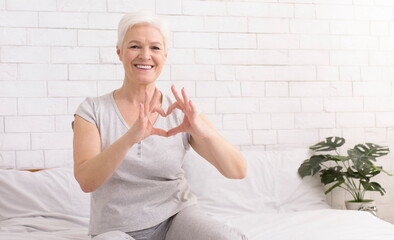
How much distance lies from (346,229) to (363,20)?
1.82 metres

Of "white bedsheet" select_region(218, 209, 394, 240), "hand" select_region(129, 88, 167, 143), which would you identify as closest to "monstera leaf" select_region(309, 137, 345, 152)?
"white bedsheet" select_region(218, 209, 394, 240)

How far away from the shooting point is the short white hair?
1.93m

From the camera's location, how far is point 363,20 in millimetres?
3596

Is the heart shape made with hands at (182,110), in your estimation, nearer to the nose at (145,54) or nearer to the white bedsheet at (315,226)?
the nose at (145,54)

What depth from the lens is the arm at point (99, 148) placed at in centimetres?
166

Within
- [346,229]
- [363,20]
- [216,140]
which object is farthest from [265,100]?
[216,140]

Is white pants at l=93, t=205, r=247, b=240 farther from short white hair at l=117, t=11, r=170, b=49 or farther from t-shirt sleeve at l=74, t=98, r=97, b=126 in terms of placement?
short white hair at l=117, t=11, r=170, b=49

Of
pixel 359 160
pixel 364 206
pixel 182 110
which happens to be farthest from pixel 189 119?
pixel 364 206

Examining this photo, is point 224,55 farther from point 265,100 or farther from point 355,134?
point 355,134

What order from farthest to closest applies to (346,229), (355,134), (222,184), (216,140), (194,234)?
(355,134), (222,184), (346,229), (216,140), (194,234)

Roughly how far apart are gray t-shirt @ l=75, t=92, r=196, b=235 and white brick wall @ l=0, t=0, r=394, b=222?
1274 millimetres

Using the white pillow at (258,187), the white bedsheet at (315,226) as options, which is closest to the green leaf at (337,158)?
the white pillow at (258,187)

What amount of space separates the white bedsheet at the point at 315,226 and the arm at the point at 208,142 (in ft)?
1.55

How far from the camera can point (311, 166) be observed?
321 cm
